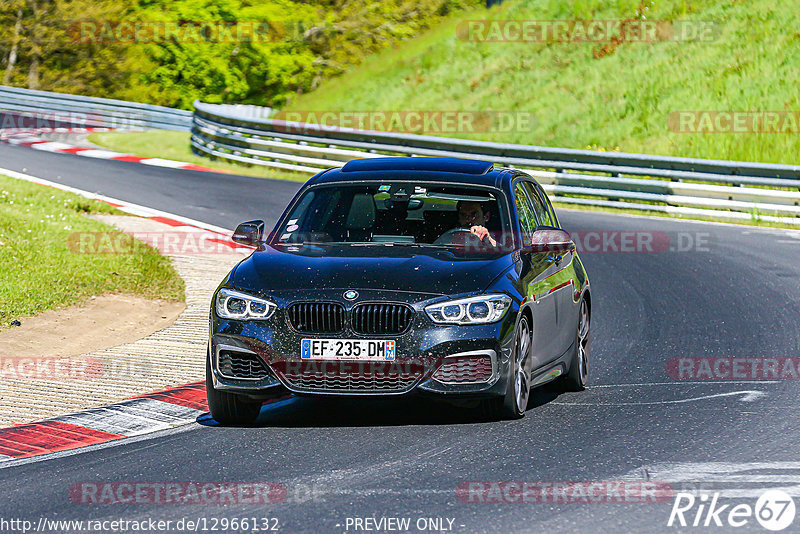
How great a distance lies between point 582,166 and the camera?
947 inches

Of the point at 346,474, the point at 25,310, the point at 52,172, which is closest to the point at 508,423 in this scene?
the point at 346,474

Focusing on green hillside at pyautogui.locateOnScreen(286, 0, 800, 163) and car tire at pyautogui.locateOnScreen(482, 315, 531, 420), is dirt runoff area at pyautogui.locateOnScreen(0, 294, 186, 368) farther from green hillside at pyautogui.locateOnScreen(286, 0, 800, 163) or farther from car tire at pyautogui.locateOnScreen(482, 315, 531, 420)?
green hillside at pyautogui.locateOnScreen(286, 0, 800, 163)

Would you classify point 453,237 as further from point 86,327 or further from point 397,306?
point 86,327

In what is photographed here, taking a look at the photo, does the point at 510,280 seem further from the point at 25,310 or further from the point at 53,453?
the point at 25,310

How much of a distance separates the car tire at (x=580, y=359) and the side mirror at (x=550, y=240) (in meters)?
1.07

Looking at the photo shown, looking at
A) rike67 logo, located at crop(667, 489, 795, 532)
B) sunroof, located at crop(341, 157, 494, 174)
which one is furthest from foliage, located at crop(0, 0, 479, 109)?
rike67 logo, located at crop(667, 489, 795, 532)

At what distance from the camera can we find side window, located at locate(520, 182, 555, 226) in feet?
32.0

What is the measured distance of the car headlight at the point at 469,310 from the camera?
7.48 m

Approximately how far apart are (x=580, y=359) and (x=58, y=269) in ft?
22.6

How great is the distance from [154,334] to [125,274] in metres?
2.93

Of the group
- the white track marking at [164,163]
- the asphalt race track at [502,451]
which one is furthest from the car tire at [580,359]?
the white track marking at [164,163]

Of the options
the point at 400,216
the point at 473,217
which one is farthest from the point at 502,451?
the point at 400,216

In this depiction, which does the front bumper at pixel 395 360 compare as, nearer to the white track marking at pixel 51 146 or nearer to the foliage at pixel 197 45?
the white track marking at pixel 51 146

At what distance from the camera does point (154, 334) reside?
11.6 meters
